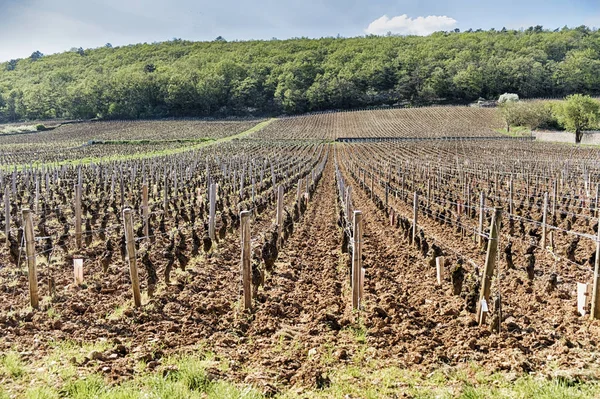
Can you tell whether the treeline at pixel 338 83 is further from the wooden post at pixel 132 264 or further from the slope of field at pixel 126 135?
the wooden post at pixel 132 264

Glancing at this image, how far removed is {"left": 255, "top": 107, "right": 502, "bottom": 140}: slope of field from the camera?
2554 inches

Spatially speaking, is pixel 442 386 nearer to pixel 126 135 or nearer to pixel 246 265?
pixel 246 265

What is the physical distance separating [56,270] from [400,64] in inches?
4542

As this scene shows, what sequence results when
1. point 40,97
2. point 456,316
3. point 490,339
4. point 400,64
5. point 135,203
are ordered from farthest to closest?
point 400,64 → point 40,97 → point 135,203 → point 456,316 → point 490,339

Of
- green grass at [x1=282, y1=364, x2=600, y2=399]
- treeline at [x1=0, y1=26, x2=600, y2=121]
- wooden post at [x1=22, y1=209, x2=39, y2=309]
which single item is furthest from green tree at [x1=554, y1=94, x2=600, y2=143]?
wooden post at [x1=22, y1=209, x2=39, y2=309]

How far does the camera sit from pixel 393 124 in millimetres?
75750

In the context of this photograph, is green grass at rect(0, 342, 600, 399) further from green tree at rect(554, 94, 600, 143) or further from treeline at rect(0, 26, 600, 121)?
treeline at rect(0, 26, 600, 121)

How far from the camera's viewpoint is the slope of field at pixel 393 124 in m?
64.9

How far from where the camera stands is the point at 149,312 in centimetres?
655

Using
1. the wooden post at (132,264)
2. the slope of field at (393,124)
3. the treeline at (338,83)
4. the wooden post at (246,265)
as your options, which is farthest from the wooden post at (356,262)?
the treeline at (338,83)

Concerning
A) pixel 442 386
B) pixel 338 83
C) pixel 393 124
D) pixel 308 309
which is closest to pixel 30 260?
pixel 308 309

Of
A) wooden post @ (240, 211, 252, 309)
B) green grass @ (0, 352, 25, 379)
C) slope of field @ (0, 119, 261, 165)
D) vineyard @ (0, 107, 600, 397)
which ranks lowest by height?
vineyard @ (0, 107, 600, 397)

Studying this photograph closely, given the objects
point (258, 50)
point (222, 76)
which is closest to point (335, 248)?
point (222, 76)

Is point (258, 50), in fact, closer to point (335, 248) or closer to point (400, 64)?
point (400, 64)
